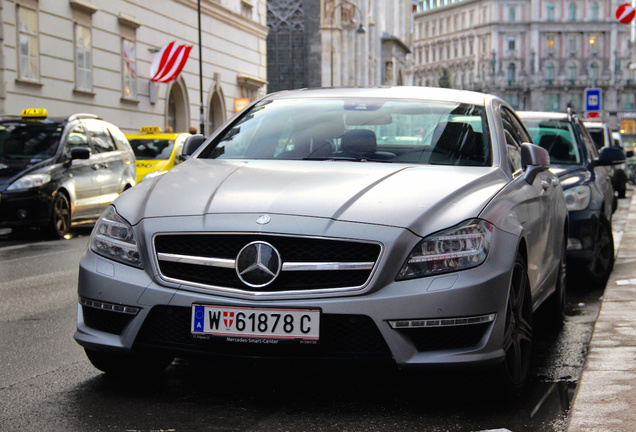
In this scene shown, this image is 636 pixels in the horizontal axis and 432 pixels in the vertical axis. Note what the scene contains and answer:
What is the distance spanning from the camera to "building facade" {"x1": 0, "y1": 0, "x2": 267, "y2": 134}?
22.5 m

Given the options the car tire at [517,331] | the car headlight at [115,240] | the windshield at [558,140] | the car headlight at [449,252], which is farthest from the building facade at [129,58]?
the car headlight at [449,252]

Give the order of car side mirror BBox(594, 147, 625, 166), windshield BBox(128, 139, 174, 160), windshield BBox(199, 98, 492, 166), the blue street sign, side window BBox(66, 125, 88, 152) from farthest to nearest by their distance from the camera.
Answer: the blue street sign
windshield BBox(128, 139, 174, 160)
side window BBox(66, 125, 88, 152)
car side mirror BBox(594, 147, 625, 166)
windshield BBox(199, 98, 492, 166)

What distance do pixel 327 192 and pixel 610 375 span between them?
5.24 ft

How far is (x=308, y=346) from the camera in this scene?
4.07 m

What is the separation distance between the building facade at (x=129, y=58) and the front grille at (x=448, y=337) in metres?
18.5

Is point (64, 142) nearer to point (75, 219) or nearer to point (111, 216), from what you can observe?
point (75, 219)

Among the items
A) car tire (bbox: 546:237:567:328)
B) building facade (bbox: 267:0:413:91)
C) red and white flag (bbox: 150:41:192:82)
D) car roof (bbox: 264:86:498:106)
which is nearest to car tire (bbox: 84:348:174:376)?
car roof (bbox: 264:86:498:106)

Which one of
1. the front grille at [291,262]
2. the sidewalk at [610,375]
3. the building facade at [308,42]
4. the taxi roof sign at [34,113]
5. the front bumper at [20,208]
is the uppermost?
the building facade at [308,42]

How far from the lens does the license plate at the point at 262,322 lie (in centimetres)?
401

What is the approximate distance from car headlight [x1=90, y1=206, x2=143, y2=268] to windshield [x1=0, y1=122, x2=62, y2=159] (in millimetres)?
10554

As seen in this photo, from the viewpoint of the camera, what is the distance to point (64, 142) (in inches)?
592

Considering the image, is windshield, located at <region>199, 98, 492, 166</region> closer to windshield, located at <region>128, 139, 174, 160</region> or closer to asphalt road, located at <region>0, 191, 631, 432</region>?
asphalt road, located at <region>0, 191, 631, 432</region>

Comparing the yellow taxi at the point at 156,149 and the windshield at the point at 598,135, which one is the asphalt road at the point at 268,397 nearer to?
the yellow taxi at the point at 156,149

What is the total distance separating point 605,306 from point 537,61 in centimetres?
15883
